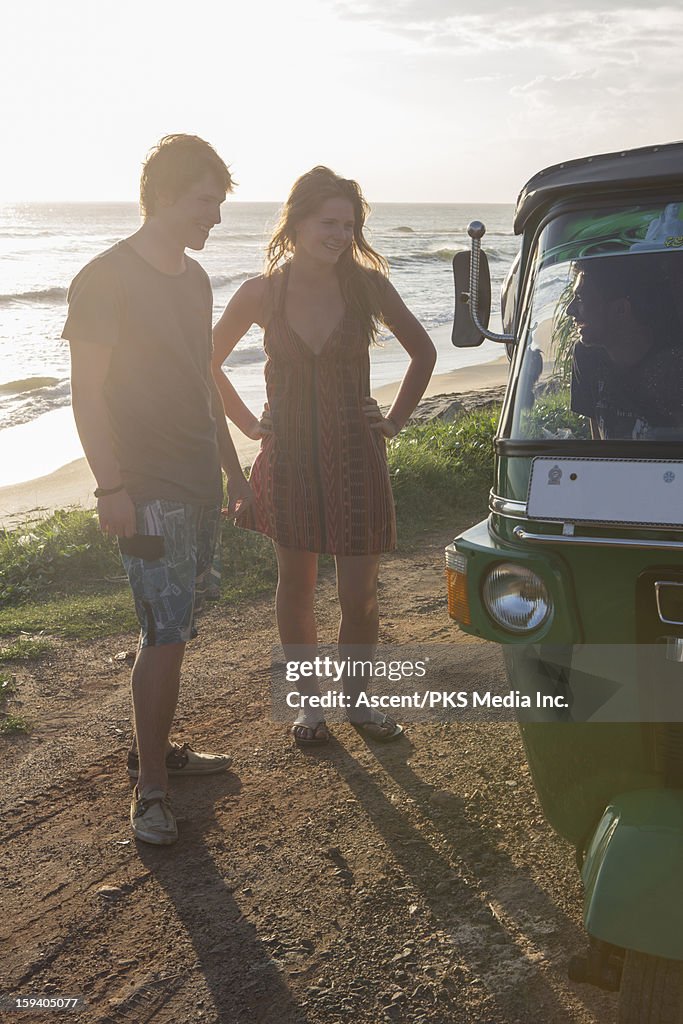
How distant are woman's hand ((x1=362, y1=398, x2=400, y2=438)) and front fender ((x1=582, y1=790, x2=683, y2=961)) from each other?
2.07 meters

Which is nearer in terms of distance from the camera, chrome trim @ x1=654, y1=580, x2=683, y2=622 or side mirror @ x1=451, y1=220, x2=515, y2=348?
chrome trim @ x1=654, y1=580, x2=683, y2=622

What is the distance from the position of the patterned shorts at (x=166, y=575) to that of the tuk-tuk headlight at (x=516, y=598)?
124cm

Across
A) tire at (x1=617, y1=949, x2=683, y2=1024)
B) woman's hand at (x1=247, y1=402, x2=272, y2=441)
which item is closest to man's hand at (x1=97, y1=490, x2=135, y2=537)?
woman's hand at (x1=247, y1=402, x2=272, y2=441)

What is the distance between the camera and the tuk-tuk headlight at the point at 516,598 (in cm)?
255

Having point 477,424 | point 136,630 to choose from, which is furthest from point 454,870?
point 477,424

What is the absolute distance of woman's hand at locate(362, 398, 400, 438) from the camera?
400 centimetres

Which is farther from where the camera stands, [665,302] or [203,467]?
[203,467]

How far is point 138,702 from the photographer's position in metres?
3.52

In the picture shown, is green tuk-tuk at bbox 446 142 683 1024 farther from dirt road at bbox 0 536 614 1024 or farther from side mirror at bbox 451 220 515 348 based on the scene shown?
dirt road at bbox 0 536 614 1024

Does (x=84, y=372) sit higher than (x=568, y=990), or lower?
higher

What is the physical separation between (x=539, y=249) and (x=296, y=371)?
51.6 inches

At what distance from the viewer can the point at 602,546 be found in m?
2.46

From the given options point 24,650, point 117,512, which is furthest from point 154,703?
point 24,650

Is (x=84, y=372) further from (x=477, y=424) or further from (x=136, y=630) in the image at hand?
(x=477, y=424)
